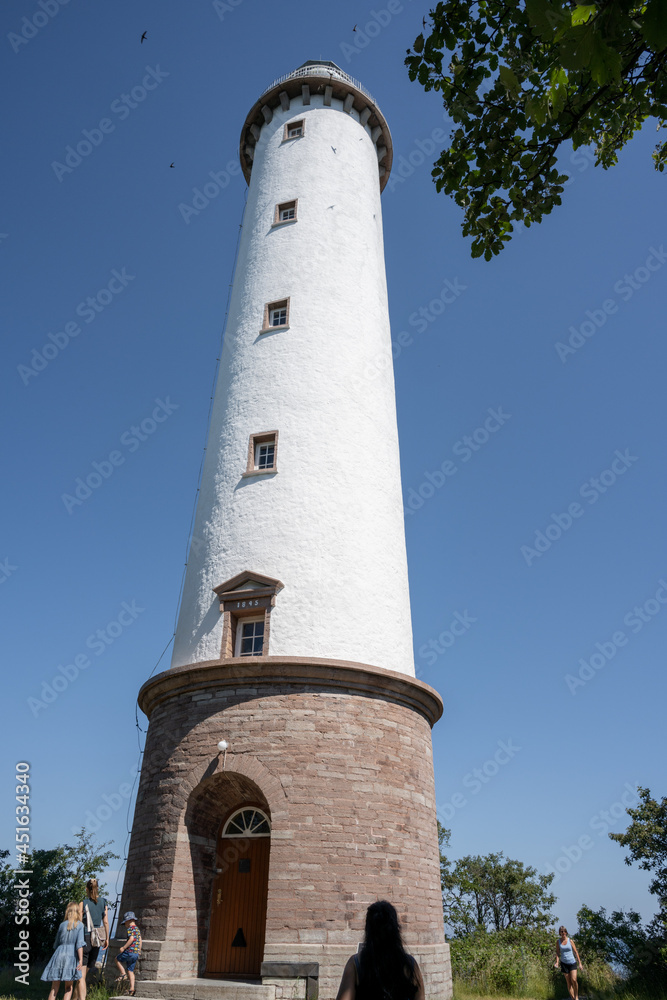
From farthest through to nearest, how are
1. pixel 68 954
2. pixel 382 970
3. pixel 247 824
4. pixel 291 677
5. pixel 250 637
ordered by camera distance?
1. pixel 250 637
2. pixel 247 824
3. pixel 291 677
4. pixel 68 954
5. pixel 382 970

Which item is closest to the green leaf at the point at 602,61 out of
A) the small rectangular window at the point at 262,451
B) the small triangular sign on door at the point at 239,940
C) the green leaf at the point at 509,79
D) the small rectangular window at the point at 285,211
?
the green leaf at the point at 509,79

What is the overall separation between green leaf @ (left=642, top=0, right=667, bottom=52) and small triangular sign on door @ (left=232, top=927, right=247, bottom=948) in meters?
13.7

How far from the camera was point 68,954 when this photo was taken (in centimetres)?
967

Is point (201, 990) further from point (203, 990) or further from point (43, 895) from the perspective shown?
point (43, 895)

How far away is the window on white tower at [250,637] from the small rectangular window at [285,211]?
10991mm

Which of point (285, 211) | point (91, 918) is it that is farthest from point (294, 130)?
point (91, 918)

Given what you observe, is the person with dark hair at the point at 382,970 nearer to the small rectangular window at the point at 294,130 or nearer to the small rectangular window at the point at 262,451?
the small rectangular window at the point at 262,451

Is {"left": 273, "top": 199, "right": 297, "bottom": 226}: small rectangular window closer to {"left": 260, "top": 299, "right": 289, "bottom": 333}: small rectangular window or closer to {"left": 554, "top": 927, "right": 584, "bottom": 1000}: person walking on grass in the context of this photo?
{"left": 260, "top": 299, "right": 289, "bottom": 333}: small rectangular window

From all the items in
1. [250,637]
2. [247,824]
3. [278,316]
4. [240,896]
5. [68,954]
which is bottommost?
[68,954]

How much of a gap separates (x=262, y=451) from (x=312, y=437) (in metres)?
1.22

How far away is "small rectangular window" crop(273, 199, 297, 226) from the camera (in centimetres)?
1880

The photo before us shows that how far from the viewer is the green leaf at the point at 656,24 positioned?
3.05m

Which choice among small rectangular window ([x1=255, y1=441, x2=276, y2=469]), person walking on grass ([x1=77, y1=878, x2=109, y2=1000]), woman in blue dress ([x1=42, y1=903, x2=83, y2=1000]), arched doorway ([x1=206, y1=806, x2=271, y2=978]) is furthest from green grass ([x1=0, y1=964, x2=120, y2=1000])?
small rectangular window ([x1=255, y1=441, x2=276, y2=469])

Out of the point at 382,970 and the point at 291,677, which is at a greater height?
the point at 291,677
